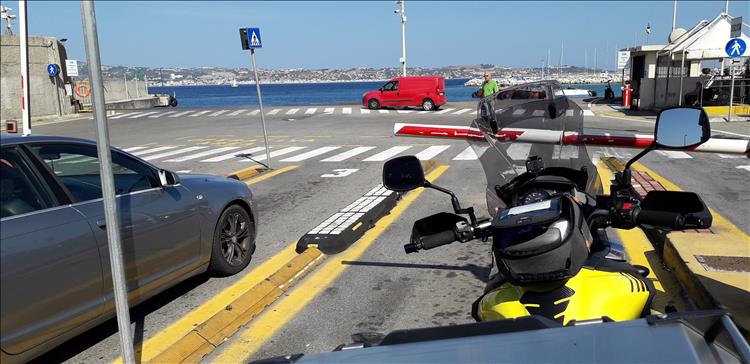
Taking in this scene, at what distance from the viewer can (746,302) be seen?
177 inches

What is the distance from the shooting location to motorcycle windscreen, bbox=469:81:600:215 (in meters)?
3.23

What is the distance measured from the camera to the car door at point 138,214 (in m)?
4.18

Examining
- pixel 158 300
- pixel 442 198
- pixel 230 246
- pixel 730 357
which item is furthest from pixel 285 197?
pixel 730 357

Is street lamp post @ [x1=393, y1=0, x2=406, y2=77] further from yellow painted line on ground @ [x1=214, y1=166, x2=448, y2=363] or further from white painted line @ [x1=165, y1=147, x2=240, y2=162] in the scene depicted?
yellow painted line on ground @ [x1=214, y1=166, x2=448, y2=363]

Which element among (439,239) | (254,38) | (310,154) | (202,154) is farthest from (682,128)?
(202,154)

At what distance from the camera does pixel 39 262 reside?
3.60m

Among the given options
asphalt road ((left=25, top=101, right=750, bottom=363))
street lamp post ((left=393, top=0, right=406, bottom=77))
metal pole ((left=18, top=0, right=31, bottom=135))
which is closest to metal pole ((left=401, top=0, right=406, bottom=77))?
street lamp post ((left=393, top=0, right=406, bottom=77))

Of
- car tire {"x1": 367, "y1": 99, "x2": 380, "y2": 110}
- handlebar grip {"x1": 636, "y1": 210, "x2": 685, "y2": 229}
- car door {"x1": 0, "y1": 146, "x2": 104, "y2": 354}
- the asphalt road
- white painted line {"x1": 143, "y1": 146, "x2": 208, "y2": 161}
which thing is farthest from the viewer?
car tire {"x1": 367, "y1": 99, "x2": 380, "y2": 110}

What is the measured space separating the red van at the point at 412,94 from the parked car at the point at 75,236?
29402mm

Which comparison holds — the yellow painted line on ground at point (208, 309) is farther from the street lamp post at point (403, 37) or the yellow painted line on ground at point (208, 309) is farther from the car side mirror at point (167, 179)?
the street lamp post at point (403, 37)

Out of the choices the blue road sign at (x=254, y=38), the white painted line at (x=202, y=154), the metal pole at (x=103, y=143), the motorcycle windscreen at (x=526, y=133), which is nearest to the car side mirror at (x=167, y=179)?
the metal pole at (x=103, y=143)

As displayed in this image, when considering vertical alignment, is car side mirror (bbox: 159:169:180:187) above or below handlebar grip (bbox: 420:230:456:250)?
below

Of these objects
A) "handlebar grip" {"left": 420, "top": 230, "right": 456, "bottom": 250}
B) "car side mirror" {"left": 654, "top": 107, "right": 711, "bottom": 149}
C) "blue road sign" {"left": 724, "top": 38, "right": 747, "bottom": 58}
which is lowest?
"handlebar grip" {"left": 420, "top": 230, "right": 456, "bottom": 250}

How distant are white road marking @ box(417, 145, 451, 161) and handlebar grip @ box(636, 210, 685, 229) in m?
11.7
